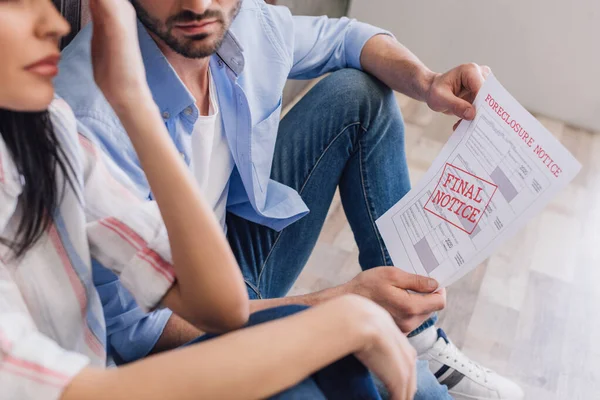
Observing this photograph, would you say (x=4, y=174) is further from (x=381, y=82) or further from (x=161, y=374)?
(x=381, y=82)

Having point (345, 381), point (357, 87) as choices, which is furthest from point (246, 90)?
point (345, 381)

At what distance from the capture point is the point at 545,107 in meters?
2.52

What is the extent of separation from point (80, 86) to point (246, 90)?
1.05ft

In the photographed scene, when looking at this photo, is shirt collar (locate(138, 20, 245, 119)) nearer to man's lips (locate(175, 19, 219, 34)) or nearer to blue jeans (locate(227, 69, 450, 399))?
man's lips (locate(175, 19, 219, 34))

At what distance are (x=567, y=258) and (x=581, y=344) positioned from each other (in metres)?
0.32

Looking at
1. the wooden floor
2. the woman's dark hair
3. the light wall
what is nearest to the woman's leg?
the woman's dark hair

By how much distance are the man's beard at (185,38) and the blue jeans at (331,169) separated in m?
0.27

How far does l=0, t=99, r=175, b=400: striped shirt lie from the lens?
624 mm

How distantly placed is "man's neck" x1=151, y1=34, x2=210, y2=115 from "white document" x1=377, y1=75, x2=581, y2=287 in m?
0.36

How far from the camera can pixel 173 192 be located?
652mm

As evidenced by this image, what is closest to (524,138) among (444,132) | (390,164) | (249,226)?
(390,164)

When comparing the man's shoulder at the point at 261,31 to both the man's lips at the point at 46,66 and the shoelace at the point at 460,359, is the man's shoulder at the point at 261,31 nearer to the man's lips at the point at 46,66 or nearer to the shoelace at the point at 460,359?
the man's lips at the point at 46,66

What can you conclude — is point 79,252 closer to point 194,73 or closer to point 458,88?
point 194,73

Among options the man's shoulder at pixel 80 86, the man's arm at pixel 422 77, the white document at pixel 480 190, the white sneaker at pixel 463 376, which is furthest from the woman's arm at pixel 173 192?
the white sneaker at pixel 463 376
